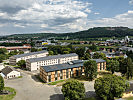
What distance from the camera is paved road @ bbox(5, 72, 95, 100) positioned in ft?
132

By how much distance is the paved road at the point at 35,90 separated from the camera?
1590 inches

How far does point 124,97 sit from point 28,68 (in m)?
57.3

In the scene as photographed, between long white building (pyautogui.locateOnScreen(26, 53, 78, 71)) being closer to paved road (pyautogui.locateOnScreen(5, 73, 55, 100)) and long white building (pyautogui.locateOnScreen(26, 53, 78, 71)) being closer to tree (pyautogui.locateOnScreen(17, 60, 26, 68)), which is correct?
tree (pyautogui.locateOnScreen(17, 60, 26, 68))

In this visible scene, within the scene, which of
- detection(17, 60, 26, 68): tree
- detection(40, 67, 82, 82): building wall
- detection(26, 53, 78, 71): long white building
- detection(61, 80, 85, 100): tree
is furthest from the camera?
detection(17, 60, 26, 68): tree

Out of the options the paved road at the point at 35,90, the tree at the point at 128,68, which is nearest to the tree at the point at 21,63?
the paved road at the point at 35,90

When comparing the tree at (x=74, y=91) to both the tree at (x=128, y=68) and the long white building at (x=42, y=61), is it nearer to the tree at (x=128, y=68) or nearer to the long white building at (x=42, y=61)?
the tree at (x=128, y=68)

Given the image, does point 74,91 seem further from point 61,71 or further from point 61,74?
point 61,74

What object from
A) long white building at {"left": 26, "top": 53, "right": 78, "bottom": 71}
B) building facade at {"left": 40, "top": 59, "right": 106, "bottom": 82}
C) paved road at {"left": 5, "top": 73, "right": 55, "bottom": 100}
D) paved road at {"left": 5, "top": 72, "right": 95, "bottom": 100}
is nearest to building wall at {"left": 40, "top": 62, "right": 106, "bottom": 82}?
building facade at {"left": 40, "top": 59, "right": 106, "bottom": 82}

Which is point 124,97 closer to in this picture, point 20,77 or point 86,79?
point 86,79

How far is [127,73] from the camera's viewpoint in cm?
5591

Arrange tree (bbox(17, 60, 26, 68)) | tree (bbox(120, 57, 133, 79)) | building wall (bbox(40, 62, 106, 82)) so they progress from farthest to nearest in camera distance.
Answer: tree (bbox(17, 60, 26, 68)), tree (bbox(120, 57, 133, 79)), building wall (bbox(40, 62, 106, 82))

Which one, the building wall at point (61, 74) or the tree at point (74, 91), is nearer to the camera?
the tree at point (74, 91)

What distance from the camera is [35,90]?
151 ft

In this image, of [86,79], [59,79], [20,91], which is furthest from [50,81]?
[86,79]
